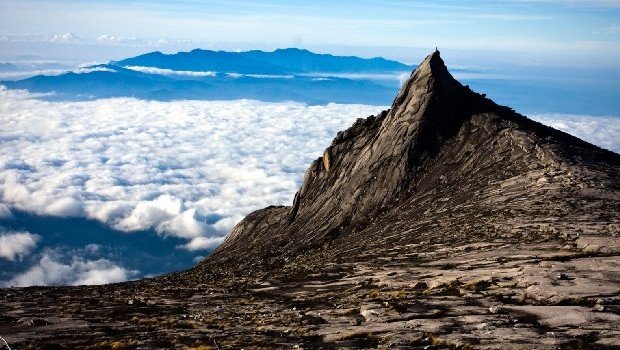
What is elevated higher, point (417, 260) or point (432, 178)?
point (432, 178)

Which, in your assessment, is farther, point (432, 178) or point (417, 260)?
point (432, 178)

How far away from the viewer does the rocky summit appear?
1938 cm

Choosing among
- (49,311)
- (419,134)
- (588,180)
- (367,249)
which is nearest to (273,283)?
(367,249)

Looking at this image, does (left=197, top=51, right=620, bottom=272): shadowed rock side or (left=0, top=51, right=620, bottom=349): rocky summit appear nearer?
(left=0, top=51, right=620, bottom=349): rocky summit

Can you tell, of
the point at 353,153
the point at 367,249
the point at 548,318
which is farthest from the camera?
the point at 353,153

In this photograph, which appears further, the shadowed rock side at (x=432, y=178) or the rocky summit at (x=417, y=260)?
the shadowed rock side at (x=432, y=178)

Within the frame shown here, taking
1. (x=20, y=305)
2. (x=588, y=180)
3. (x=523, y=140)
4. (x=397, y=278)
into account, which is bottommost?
(x=20, y=305)

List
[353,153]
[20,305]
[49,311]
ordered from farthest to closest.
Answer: [353,153] < [20,305] < [49,311]

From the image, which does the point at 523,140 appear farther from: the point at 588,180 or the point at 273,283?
the point at 273,283

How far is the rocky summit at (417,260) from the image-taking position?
19.4 metres

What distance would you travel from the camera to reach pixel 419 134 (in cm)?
6262

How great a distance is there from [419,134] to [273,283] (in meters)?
32.8

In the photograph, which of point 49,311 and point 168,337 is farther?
point 49,311

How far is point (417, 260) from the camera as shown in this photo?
111 feet
